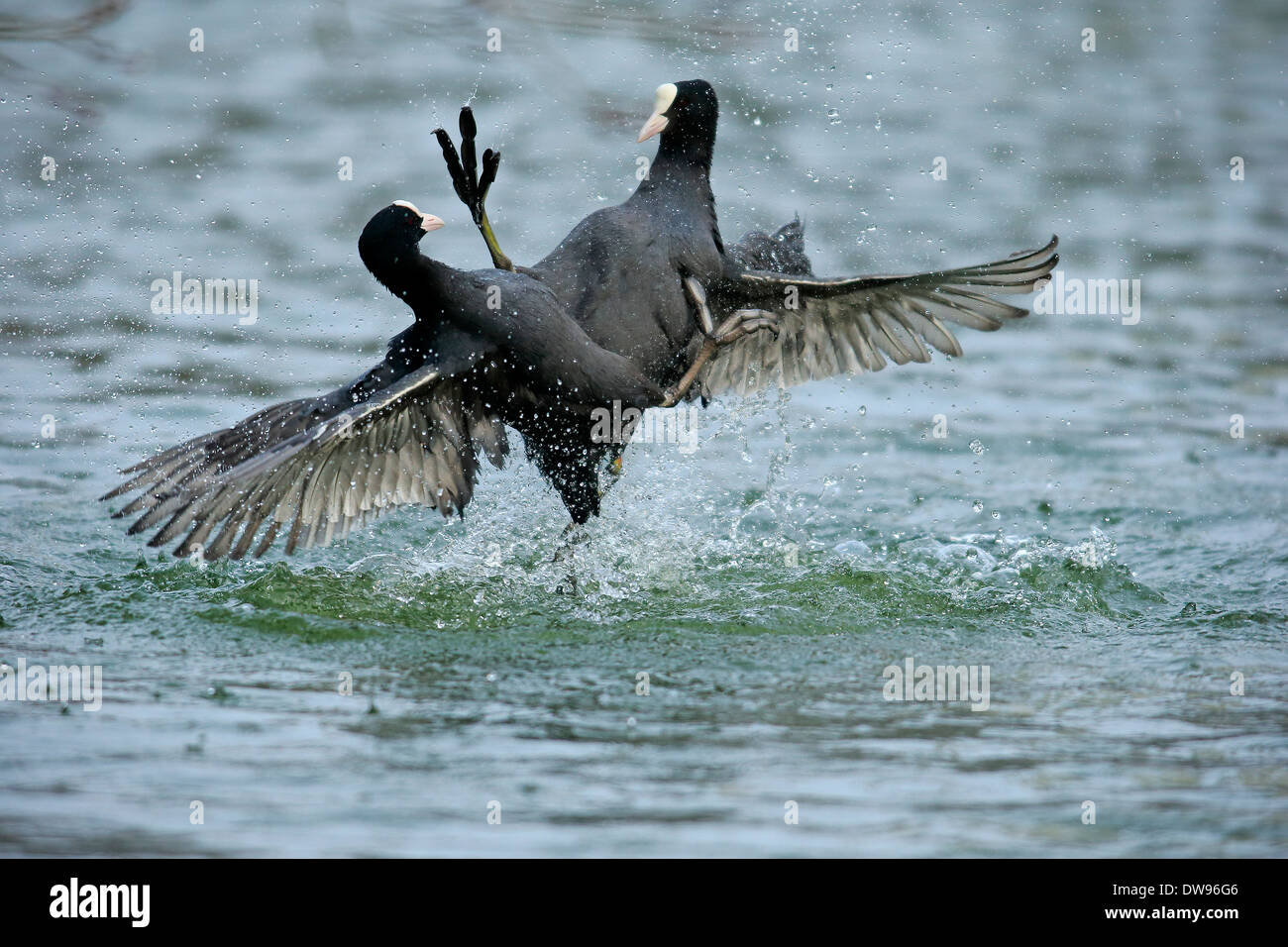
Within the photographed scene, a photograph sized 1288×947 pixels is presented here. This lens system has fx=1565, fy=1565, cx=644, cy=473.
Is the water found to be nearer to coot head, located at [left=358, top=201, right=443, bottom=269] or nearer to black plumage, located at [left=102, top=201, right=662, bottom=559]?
black plumage, located at [left=102, top=201, right=662, bottom=559]

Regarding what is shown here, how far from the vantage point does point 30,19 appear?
30.2ft

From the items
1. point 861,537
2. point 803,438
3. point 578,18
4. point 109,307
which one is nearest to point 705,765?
point 861,537

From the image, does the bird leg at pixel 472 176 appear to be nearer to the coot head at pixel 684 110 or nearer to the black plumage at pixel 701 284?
the black plumage at pixel 701 284

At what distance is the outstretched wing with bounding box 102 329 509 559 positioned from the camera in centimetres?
438

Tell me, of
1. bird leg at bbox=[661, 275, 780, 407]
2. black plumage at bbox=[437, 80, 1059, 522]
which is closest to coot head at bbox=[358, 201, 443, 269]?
black plumage at bbox=[437, 80, 1059, 522]

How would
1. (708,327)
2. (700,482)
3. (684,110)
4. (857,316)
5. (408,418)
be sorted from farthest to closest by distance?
(700,482) → (857,316) → (684,110) → (708,327) → (408,418)

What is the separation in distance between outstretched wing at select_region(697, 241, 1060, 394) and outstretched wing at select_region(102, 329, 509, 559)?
128 cm

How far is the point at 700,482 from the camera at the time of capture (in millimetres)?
6371

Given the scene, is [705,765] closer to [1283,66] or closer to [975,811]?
[975,811]

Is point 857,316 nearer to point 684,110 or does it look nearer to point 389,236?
point 684,110

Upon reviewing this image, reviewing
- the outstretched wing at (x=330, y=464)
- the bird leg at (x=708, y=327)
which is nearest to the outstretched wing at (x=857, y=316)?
the bird leg at (x=708, y=327)

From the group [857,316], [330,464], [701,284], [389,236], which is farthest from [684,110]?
[330,464]

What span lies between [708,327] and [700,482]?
1267 millimetres

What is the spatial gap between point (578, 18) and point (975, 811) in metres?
7.34
